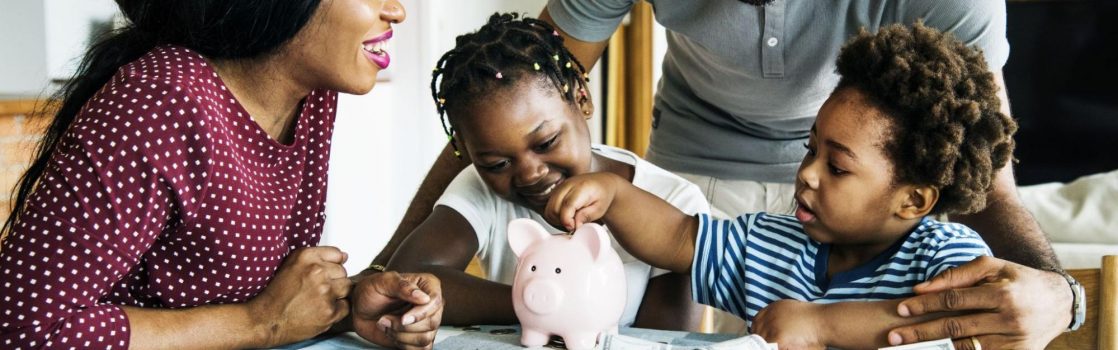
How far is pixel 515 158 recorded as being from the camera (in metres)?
1.32

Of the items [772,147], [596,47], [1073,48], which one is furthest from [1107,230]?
[596,47]

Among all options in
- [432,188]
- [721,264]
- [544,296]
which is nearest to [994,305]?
[721,264]

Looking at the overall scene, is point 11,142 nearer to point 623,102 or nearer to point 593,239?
point 593,239

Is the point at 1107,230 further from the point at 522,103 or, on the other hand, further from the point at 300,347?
the point at 300,347

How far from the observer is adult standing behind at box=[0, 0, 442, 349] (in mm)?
944

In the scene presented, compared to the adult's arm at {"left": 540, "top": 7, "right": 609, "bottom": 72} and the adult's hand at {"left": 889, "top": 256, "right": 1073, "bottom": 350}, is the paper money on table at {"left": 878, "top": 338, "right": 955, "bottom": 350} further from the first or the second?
the adult's arm at {"left": 540, "top": 7, "right": 609, "bottom": 72}

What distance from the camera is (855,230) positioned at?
1.16 metres

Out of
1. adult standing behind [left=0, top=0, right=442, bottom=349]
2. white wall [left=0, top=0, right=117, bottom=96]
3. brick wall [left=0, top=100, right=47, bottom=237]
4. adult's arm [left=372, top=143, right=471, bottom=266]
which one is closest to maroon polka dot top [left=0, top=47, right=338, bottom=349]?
adult standing behind [left=0, top=0, right=442, bottom=349]

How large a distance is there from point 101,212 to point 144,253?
12 cm

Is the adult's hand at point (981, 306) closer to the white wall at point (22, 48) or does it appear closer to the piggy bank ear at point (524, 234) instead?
the piggy bank ear at point (524, 234)

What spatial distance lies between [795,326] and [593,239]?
214mm

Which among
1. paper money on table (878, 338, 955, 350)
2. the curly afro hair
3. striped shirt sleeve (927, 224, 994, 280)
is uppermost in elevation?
the curly afro hair

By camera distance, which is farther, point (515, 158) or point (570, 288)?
point (515, 158)

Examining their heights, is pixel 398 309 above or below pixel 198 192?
below
